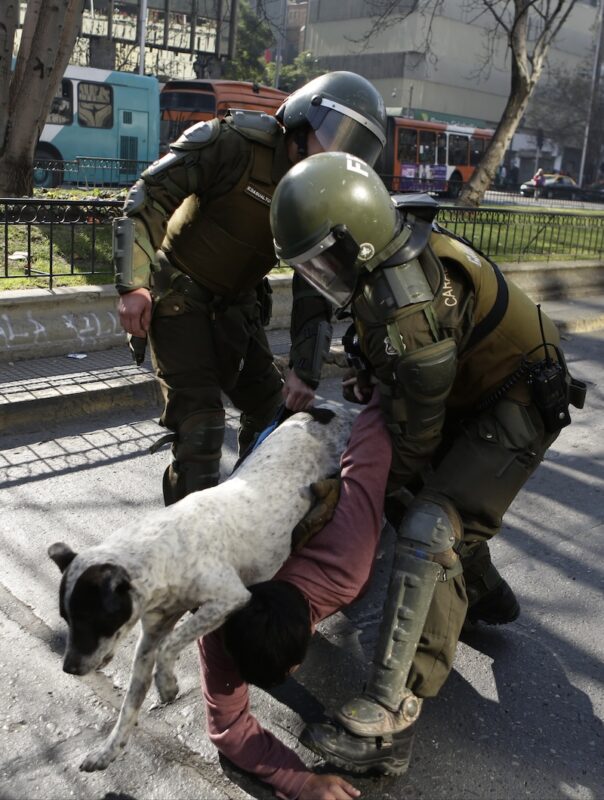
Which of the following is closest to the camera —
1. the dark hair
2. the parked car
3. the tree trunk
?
the dark hair

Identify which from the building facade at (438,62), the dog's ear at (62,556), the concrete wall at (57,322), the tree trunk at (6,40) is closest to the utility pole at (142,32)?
the building facade at (438,62)

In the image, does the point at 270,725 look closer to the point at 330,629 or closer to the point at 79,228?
the point at 330,629

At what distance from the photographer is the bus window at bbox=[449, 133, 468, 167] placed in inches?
1209

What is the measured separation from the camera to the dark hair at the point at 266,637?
2.23 meters

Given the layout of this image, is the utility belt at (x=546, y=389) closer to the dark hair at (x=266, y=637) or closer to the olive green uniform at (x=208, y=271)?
the olive green uniform at (x=208, y=271)

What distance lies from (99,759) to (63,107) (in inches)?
903

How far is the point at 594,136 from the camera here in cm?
5609

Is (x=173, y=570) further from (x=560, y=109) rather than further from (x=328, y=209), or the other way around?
(x=560, y=109)

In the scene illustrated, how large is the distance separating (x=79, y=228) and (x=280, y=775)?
667 centimetres

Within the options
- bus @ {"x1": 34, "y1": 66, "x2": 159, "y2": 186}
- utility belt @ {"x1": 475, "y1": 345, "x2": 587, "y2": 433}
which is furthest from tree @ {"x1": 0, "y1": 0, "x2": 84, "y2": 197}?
bus @ {"x1": 34, "y1": 66, "x2": 159, "y2": 186}

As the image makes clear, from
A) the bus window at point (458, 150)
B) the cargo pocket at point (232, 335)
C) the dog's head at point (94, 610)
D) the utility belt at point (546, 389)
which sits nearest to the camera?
the dog's head at point (94, 610)

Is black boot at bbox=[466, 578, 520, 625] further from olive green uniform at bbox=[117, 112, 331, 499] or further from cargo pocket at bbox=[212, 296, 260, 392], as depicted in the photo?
cargo pocket at bbox=[212, 296, 260, 392]

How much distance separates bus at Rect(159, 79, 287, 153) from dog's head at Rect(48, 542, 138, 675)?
23724 mm

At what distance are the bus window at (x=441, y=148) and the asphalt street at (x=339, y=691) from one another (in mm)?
27382
